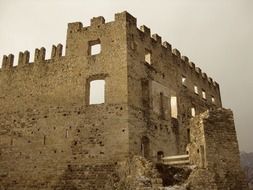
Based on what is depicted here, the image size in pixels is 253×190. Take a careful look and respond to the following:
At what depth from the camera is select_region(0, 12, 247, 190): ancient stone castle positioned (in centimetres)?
1507

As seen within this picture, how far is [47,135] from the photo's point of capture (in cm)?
1655

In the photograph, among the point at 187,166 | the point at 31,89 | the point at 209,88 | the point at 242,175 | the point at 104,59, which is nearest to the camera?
the point at 242,175

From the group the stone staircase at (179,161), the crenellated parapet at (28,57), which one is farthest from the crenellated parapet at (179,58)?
the stone staircase at (179,161)

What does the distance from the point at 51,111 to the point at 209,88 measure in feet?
41.1

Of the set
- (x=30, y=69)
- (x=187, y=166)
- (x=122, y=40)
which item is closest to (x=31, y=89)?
(x=30, y=69)

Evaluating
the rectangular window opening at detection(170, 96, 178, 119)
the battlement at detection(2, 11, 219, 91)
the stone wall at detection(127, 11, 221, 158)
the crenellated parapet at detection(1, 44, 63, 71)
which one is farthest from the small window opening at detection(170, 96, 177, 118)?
the crenellated parapet at detection(1, 44, 63, 71)

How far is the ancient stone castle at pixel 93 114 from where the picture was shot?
15.1 m

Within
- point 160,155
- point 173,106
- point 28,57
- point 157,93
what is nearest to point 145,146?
point 160,155

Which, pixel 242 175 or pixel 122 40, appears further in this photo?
pixel 122 40

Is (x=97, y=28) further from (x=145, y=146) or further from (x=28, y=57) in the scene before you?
(x=145, y=146)

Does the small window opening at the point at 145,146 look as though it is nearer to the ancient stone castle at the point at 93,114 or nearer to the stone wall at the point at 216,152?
the ancient stone castle at the point at 93,114

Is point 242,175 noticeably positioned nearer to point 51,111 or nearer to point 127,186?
point 127,186

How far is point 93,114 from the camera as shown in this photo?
632 inches

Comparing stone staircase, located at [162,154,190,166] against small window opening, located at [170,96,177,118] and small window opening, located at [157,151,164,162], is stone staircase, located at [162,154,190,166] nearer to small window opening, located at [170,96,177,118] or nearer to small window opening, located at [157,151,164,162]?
small window opening, located at [157,151,164,162]
